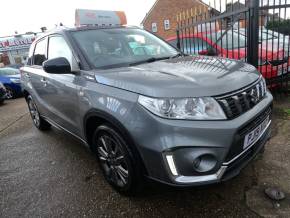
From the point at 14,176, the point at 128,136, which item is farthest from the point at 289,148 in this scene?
the point at 14,176

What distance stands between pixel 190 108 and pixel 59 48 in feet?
6.81

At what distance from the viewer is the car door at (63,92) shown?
9.68ft

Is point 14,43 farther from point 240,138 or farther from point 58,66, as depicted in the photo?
point 240,138

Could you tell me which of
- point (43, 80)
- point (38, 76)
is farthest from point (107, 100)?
point (38, 76)

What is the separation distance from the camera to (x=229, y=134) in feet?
6.47

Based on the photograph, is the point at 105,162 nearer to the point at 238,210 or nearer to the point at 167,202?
the point at 167,202

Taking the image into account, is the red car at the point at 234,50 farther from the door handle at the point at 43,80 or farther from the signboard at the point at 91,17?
the door handle at the point at 43,80

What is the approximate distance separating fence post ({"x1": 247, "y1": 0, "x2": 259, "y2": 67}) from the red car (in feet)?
0.61

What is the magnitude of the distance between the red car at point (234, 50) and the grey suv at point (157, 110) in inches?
86.5

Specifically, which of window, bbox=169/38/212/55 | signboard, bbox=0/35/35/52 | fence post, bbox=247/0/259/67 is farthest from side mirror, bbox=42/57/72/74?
signboard, bbox=0/35/35/52

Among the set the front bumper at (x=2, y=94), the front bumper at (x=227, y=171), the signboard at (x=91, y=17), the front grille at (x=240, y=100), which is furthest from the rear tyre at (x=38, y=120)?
the front bumper at (x=2, y=94)

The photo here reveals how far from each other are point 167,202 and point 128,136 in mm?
845

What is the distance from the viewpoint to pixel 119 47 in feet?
10.4

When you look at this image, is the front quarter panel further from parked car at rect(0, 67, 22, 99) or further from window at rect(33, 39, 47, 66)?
parked car at rect(0, 67, 22, 99)
